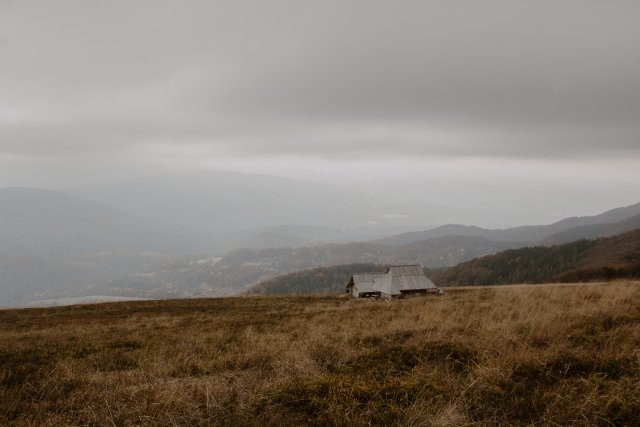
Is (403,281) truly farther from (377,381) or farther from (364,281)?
(377,381)

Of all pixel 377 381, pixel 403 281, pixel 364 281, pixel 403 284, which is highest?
pixel 377 381

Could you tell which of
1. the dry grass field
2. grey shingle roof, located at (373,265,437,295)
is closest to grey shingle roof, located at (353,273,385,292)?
grey shingle roof, located at (373,265,437,295)

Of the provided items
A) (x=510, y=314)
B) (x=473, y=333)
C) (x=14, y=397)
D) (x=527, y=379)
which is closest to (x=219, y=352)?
(x=14, y=397)

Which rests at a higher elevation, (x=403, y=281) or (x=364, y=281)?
(x=403, y=281)

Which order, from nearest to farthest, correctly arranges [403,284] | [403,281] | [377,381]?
[377,381] < [403,284] < [403,281]

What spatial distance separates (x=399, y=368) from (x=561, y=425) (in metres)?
3.09

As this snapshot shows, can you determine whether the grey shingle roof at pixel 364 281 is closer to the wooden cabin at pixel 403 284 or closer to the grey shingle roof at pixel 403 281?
the wooden cabin at pixel 403 284


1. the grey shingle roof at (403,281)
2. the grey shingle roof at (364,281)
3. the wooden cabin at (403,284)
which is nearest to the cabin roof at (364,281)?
the grey shingle roof at (364,281)

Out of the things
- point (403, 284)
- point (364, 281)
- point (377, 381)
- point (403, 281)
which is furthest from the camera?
point (364, 281)

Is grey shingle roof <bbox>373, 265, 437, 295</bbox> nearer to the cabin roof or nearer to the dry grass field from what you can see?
the cabin roof

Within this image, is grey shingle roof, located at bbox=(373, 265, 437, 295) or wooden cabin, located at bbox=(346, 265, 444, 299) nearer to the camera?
wooden cabin, located at bbox=(346, 265, 444, 299)

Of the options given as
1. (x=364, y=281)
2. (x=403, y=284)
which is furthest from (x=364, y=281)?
(x=403, y=284)

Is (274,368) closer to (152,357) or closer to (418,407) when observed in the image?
(418,407)

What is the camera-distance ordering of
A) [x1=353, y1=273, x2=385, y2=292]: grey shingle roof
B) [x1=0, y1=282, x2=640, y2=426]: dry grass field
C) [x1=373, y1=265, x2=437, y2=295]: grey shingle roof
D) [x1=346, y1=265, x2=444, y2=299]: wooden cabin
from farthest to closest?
[x1=353, y1=273, x2=385, y2=292]: grey shingle roof → [x1=373, y1=265, x2=437, y2=295]: grey shingle roof → [x1=346, y1=265, x2=444, y2=299]: wooden cabin → [x1=0, y1=282, x2=640, y2=426]: dry grass field
